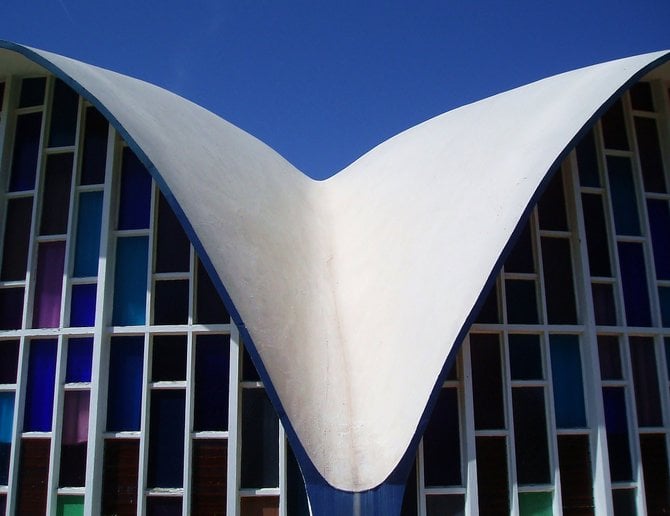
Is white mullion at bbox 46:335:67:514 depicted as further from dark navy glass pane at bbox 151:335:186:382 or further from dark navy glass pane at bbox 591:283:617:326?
dark navy glass pane at bbox 591:283:617:326

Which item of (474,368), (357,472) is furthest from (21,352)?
(474,368)

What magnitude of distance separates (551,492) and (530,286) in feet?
8.35

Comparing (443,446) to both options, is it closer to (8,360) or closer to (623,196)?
(623,196)

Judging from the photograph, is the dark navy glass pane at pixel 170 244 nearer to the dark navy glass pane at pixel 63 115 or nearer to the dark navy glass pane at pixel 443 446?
the dark navy glass pane at pixel 63 115

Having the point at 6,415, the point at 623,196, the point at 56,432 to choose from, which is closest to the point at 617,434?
the point at 623,196

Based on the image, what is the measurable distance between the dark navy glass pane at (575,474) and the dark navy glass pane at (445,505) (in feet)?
4.14

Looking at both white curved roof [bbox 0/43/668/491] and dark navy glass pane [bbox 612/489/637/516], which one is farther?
dark navy glass pane [bbox 612/489/637/516]

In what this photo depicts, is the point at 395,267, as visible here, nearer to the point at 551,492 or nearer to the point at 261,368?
the point at 261,368

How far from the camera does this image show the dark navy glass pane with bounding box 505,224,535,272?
858 cm

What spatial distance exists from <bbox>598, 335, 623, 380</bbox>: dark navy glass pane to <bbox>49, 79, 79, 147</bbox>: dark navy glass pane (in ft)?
25.2

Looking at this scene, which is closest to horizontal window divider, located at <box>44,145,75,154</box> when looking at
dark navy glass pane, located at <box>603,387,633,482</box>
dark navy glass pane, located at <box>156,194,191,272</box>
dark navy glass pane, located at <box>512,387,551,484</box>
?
dark navy glass pane, located at <box>156,194,191,272</box>

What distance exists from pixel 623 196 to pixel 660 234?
0.74m

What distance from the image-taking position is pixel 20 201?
9070mm

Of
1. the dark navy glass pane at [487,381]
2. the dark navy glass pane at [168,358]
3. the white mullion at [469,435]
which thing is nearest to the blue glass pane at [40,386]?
the dark navy glass pane at [168,358]
